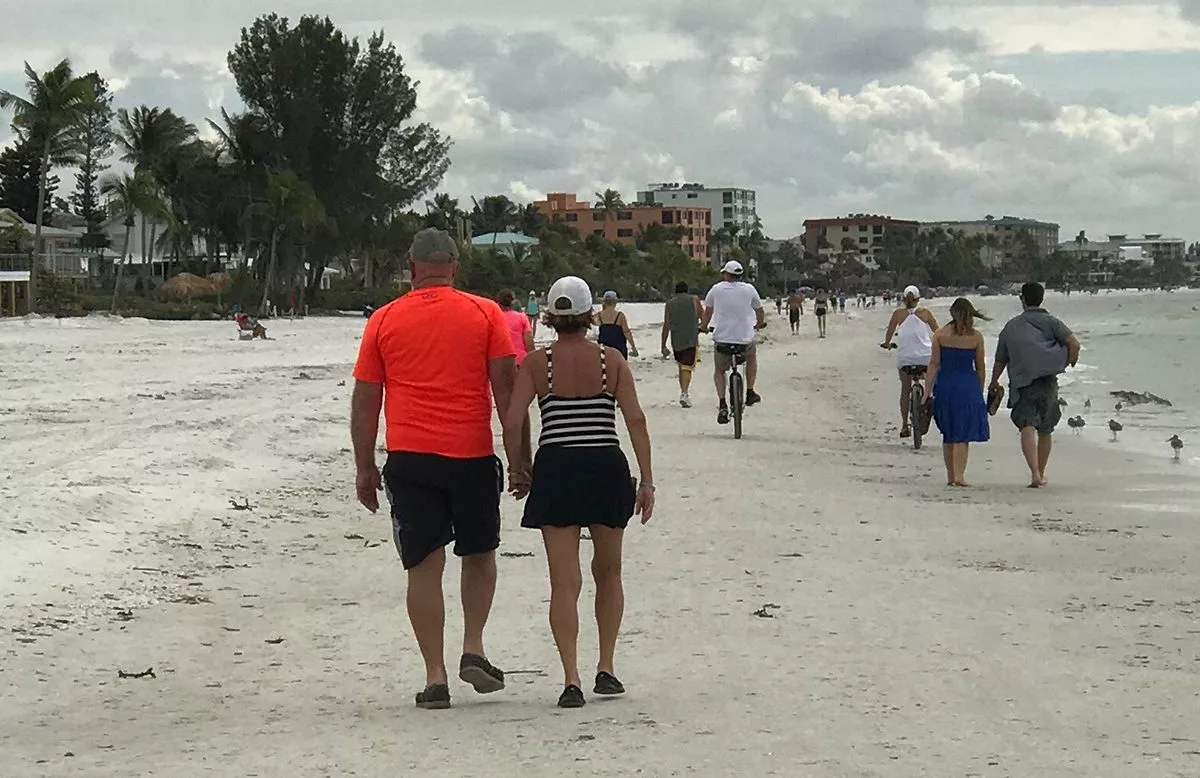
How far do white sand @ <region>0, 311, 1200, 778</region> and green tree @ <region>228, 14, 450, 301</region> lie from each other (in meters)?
49.2

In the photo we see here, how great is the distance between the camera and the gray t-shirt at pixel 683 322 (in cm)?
1978

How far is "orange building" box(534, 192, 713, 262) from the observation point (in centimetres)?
18250

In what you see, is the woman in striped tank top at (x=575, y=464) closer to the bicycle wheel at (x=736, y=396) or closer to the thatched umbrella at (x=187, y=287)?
the bicycle wheel at (x=736, y=396)

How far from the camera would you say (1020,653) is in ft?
22.7

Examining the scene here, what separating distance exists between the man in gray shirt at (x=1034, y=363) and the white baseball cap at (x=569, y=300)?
278 inches

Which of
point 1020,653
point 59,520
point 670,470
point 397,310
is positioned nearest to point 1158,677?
point 1020,653

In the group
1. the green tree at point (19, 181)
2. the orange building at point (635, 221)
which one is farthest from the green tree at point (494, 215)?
the green tree at point (19, 181)

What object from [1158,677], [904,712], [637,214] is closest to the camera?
[904,712]

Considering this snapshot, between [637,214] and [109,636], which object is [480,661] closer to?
[109,636]

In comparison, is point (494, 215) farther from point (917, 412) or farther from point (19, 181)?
point (917, 412)

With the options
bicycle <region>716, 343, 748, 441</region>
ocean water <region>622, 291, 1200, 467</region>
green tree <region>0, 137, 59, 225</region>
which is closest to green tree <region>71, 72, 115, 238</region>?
green tree <region>0, 137, 59, 225</region>

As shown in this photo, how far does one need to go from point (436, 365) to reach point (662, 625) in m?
2.16

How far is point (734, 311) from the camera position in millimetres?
16719

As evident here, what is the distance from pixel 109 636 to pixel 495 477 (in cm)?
232
